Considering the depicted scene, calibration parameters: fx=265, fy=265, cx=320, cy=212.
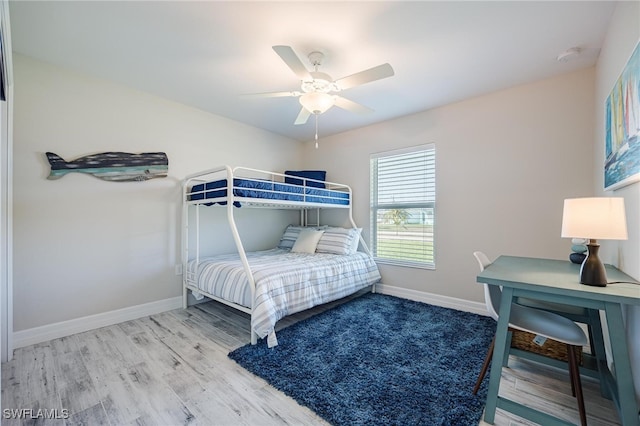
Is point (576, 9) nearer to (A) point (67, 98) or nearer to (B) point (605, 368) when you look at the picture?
(B) point (605, 368)

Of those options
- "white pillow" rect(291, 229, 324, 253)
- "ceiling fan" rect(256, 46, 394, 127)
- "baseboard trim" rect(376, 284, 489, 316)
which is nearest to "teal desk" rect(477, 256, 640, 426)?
"baseboard trim" rect(376, 284, 489, 316)

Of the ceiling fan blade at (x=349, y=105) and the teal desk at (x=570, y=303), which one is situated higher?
the ceiling fan blade at (x=349, y=105)

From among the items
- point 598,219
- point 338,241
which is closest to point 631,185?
point 598,219

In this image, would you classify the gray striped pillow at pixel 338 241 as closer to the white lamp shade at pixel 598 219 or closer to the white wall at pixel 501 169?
the white wall at pixel 501 169

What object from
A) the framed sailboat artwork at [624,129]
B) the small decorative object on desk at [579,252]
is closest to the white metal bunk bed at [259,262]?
the small decorative object on desk at [579,252]

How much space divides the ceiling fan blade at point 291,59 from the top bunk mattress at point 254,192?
1.08 meters

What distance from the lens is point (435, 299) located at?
10.1 feet

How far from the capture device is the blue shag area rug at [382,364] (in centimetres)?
142

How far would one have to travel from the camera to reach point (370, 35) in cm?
186

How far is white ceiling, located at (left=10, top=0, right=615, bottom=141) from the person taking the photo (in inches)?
64.5

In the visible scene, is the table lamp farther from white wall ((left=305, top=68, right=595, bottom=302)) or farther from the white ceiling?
white wall ((left=305, top=68, right=595, bottom=302))

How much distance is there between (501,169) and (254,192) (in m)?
2.47

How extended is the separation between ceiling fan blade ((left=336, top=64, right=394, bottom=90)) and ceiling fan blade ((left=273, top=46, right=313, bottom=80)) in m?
0.25

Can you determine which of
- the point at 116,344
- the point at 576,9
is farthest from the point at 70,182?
the point at 576,9
